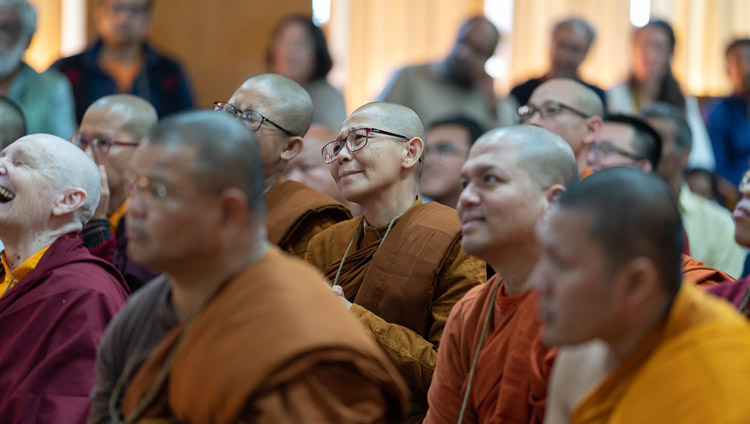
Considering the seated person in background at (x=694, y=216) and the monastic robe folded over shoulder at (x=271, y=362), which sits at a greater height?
the monastic robe folded over shoulder at (x=271, y=362)

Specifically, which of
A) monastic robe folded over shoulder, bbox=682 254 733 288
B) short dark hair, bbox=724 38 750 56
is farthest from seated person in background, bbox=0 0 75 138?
short dark hair, bbox=724 38 750 56

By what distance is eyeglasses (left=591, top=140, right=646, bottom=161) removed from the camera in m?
4.44

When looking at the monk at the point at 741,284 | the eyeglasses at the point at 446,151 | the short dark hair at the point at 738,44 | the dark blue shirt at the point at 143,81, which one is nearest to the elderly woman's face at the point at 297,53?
the dark blue shirt at the point at 143,81

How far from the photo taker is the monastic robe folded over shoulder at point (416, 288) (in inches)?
117

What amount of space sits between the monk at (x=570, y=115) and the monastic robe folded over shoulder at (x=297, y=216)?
0.99 metres

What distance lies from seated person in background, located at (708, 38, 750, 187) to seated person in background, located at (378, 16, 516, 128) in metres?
2.24

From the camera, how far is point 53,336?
2809 millimetres

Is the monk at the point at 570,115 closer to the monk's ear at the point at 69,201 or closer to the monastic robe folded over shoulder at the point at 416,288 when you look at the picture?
the monastic robe folded over shoulder at the point at 416,288

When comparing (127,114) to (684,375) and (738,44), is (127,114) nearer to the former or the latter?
(684,375)

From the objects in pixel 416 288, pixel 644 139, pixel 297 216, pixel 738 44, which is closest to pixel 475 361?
pixel 416 288

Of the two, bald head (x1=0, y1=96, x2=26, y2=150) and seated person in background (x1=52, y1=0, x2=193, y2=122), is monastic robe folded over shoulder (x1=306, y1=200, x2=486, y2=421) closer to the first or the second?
bald head (x1=0, y1=96, x2=26, y2=150)

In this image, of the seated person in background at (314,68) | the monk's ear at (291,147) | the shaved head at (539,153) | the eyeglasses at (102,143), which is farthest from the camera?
the seated person in background at (314,68)

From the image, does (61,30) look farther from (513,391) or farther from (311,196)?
(513,391)

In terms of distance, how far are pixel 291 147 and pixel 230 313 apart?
1879 millimetres
